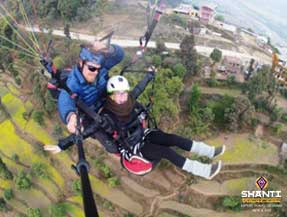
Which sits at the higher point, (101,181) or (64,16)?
(64,16)

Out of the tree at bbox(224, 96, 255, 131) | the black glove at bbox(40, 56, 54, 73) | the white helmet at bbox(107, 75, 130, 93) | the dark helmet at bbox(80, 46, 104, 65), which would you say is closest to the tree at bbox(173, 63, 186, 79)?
the tree at bbox(224, 96, 255, 131)

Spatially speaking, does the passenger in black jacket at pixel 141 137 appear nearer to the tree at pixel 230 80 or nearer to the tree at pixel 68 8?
the tree at pixel 230 80

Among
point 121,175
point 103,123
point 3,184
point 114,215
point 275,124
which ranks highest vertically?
point 103,123

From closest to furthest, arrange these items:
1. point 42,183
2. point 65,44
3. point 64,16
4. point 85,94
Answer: point 85,94 → point 42,183 → point 65,44 → point 64,16

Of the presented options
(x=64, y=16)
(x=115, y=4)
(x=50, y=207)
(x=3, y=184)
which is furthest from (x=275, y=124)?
(x=115, y=4)

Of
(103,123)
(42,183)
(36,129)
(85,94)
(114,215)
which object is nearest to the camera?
(103,123)

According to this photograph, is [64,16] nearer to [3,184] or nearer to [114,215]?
[3,184]
